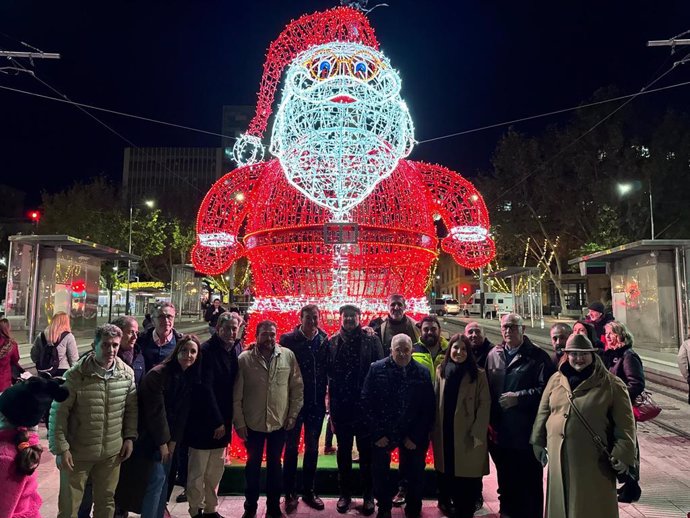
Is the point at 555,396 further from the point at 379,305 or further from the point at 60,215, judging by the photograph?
the point at 60,215

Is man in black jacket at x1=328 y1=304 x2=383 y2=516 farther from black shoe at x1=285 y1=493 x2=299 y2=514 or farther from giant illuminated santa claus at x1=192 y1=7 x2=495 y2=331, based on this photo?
giant illuminated santa claus at x1=192 y1=7 x2=495 y2=331

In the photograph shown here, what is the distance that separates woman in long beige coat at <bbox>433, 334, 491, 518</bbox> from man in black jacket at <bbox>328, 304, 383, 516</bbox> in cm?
62

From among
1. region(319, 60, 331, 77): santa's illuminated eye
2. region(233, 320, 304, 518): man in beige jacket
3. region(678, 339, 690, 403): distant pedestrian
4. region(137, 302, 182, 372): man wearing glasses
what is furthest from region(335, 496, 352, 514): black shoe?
region(678, 339, 690, 403): distant pedestrian

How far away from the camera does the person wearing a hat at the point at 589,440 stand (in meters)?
2.82

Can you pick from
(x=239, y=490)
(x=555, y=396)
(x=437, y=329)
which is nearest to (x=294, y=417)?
(x=239, y=490)

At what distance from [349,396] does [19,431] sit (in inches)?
87.5

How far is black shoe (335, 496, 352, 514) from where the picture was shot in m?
3.71

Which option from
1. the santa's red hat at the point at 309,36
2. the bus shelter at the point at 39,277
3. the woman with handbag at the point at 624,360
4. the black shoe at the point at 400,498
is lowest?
the black shoe at the point at 400,498

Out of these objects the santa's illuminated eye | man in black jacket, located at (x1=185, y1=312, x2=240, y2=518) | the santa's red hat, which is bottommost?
man in black jacket, located at (x1=185, y1=312, x2=240, y2=518)

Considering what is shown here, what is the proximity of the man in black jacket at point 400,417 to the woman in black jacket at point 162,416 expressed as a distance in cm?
130

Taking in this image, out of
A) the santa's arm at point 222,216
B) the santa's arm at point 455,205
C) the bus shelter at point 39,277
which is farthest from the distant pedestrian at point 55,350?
the bus shelter at point 39,277

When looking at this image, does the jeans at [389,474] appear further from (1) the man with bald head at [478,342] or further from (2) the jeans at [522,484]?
(1) the man with bald head at [478,342]

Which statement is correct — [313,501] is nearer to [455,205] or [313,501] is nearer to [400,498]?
[400,498]

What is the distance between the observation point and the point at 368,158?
16.4 ft
